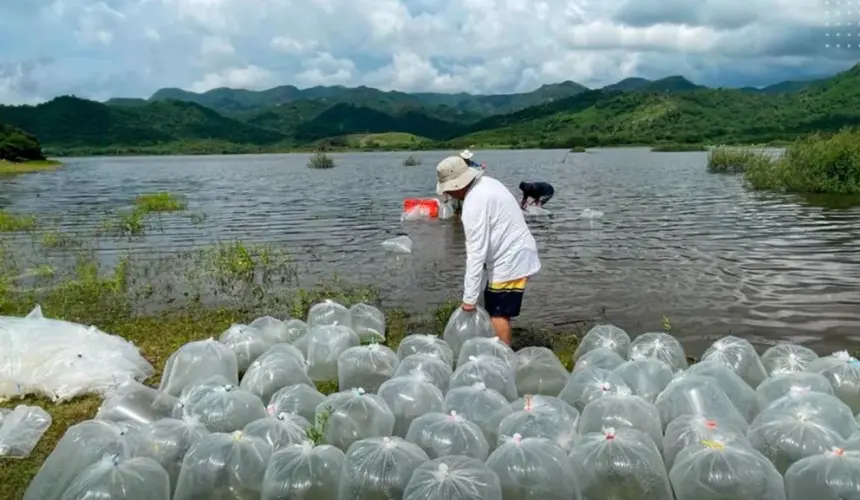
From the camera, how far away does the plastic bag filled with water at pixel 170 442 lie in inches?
170

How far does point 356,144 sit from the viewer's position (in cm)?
12238

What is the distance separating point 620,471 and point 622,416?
27.2 inches

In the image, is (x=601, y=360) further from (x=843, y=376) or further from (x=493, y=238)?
(x=843, y=376)

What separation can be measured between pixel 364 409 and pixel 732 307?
669 cm

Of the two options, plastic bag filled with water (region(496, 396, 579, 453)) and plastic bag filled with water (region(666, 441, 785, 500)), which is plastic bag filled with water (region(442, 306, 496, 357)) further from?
plastic bag filled with water (region(666, 441, 785, 500))

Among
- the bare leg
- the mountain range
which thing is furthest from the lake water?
the mountain range

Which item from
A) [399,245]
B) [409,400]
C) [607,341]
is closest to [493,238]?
[607,341]

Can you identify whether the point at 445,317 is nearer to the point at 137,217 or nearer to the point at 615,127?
the point at 137,217

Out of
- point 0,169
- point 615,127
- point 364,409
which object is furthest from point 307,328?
point 615,127

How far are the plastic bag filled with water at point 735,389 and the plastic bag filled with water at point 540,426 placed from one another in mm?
1175

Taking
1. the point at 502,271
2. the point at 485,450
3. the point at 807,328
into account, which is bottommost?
the point at 807,328

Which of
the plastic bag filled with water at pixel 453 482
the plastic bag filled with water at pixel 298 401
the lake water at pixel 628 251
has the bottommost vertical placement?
the lake water at pixel 628 251

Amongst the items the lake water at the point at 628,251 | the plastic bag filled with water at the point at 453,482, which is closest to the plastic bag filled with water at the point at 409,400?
the plastic bag filled with water at the point at 453,482

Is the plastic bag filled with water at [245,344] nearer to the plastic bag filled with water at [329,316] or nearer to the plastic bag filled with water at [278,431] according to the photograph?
the plastic bag filled with water at [329,316]
